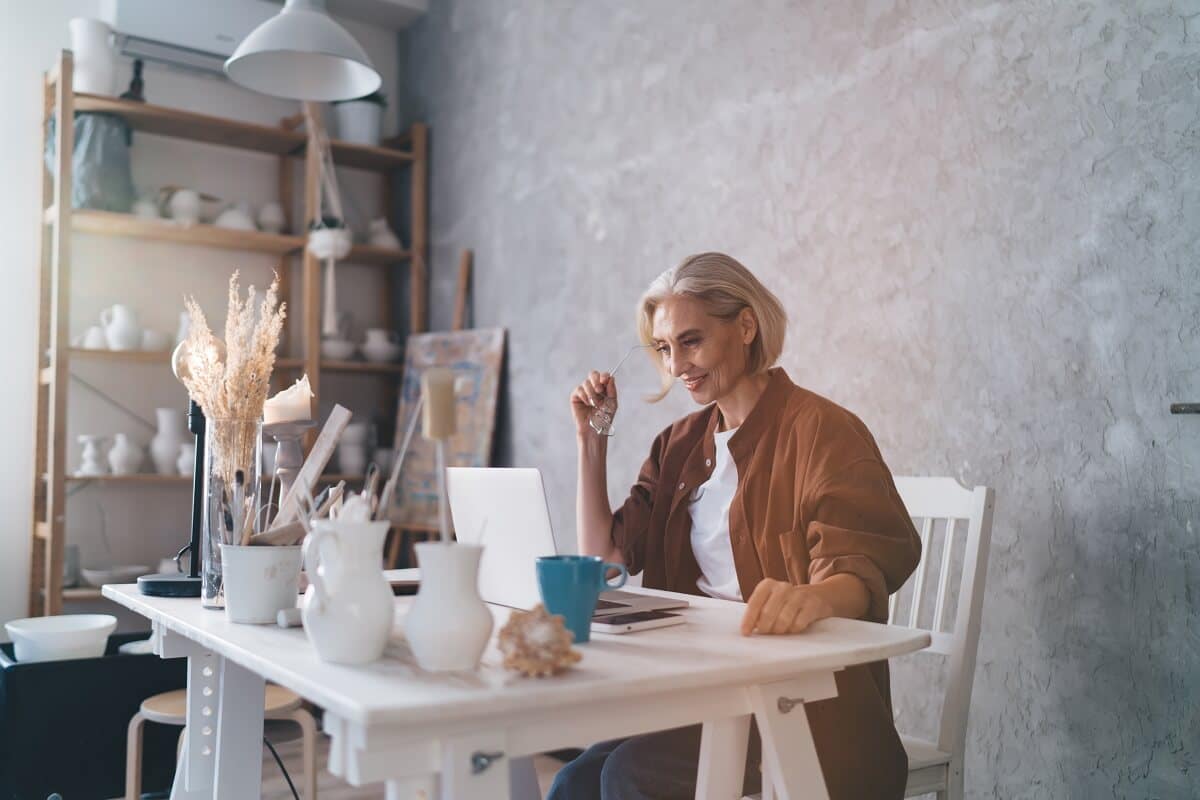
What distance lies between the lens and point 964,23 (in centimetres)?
214

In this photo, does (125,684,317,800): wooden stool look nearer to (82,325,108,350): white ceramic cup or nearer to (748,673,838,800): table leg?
(748,673,838,800): table leg

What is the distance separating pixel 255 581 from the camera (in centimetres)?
129

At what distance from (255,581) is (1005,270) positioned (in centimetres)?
155

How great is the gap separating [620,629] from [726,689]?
0.64ft

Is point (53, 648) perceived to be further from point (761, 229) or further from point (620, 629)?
point (761, 229)

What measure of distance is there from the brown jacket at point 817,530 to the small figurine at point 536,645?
0.53m

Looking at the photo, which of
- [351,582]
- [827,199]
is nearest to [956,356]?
[827,199]

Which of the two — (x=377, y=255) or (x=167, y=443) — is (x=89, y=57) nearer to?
(x=377, y=255)

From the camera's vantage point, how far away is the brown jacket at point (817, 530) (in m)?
1.44

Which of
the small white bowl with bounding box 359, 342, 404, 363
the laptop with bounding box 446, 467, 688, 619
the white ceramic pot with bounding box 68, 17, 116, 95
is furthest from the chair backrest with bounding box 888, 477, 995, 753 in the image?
the white ceramic pot with bounding box 68, 17, 116, 95

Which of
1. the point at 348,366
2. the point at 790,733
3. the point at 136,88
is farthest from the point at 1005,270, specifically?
the point at 136,88

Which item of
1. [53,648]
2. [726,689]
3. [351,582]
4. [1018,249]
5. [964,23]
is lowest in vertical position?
[53,648]

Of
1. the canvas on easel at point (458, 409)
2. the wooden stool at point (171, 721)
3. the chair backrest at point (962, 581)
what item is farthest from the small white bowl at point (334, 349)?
the chair backrest at point (962, 581)

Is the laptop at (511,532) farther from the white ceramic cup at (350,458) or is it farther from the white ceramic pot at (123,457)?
the white ceramic cup at (350,458)
